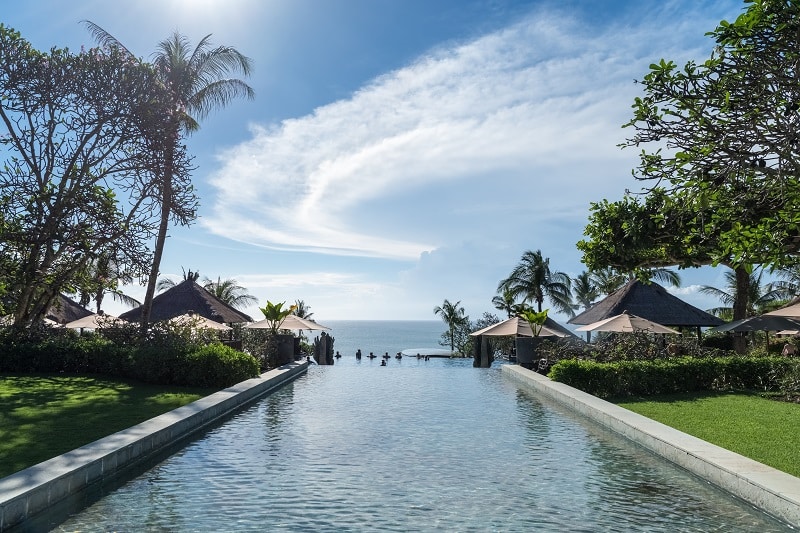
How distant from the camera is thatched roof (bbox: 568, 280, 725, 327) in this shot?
30031 mm

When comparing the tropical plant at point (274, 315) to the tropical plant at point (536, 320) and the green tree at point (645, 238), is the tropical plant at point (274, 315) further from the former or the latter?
the green tree at point (645, 238)

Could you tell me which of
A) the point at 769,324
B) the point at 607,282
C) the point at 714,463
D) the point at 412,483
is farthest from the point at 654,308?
the point at 412,483

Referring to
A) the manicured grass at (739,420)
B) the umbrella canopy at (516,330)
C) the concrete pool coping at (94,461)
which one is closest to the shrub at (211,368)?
the concrete pool coping at (94,461)

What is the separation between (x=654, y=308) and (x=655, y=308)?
61 mm

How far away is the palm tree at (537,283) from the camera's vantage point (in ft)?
149

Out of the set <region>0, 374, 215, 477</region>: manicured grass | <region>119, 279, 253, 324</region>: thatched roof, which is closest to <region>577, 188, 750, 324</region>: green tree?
<region>0, 374, 215, 477</region>: manicured grass

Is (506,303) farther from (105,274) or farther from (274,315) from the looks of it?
(105,274)

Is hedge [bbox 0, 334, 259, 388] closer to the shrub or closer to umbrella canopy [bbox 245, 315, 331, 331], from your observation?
the shrub

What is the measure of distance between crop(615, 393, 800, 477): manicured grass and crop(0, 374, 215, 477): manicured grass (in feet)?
31.7

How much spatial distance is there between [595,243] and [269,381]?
10535 millimetres

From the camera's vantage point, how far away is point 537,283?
4522 cm

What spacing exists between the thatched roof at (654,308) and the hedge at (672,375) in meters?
Result: 12.9

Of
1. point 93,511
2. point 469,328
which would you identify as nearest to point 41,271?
point 93,511

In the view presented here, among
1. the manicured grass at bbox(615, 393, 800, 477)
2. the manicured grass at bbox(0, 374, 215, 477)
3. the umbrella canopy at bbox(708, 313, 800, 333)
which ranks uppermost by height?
the umbrella canopy at bbox(708, 313, 800, 333)
